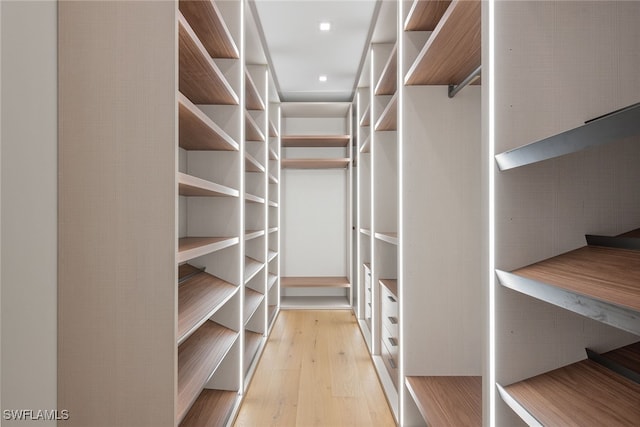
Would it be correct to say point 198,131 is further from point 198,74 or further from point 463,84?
point 463,84

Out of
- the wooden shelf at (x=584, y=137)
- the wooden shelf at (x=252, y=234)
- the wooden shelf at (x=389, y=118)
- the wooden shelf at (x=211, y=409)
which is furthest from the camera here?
the wooden shelf at (x=252, y=234)

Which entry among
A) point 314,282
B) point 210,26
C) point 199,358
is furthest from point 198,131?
point 314,282

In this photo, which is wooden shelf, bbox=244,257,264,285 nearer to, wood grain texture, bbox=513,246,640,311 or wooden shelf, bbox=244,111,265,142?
wooden shelf, bbox=244,111,265,142

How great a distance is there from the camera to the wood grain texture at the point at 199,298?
1422 millimetres

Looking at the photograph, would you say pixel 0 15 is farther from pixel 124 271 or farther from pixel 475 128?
pixel 475 128

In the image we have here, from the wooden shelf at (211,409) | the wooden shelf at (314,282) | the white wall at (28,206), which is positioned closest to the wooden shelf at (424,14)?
the white wall at (28,206)

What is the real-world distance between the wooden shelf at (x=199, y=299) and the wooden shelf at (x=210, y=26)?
116 cm

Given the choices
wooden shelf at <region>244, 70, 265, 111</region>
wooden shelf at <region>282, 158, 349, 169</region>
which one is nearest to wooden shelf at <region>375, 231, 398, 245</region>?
wooden shelf at <region>244, 70, 265, 111</region>

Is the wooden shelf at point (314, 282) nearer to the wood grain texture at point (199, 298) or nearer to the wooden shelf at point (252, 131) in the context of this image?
the wooden shelf at point (252, 131)

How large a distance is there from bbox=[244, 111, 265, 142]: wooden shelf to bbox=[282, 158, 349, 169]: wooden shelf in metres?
1.22

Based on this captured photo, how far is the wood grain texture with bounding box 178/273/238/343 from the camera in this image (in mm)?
1422

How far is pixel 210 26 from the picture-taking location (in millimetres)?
1894

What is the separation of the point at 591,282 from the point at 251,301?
103 inches

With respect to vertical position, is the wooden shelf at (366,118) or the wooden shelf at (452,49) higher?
the wooden shelf at (366,118)
